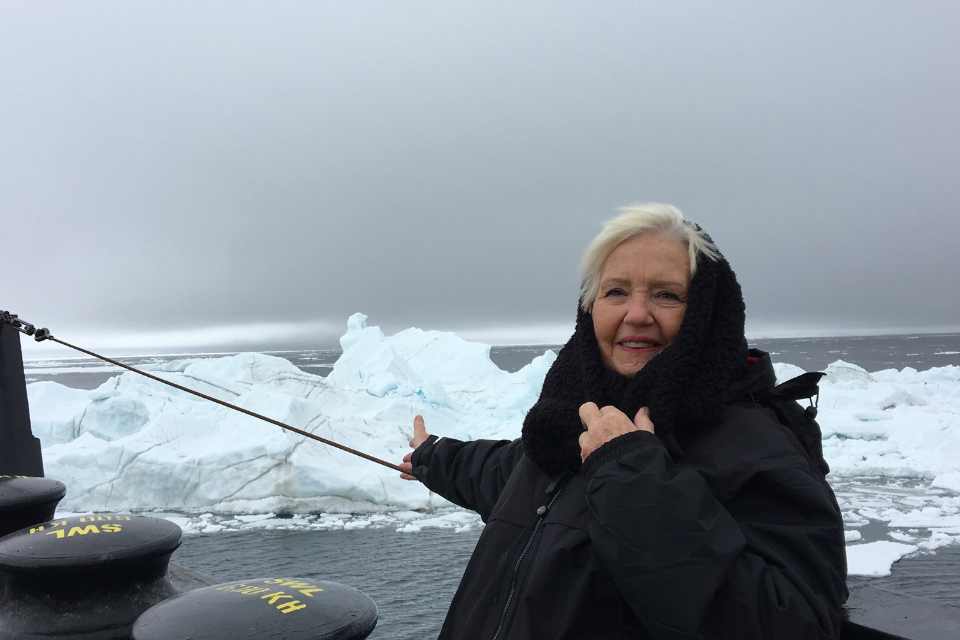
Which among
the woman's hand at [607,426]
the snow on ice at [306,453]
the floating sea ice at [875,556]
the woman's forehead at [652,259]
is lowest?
the floating sea ice at [875,556]

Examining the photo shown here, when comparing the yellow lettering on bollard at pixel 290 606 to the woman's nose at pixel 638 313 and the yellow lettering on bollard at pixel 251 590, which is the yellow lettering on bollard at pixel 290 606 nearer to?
the yellow lettering on bollard at pixel 251 590

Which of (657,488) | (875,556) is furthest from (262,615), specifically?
(875,556)

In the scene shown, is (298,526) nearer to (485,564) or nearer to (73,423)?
(73,423)

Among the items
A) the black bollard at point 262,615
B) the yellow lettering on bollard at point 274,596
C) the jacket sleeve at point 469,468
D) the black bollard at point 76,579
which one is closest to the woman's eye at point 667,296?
the jacket sleeve at point 469,468

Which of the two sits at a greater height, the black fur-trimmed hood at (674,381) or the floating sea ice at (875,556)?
the black fur-trimmed hood at (674,381)

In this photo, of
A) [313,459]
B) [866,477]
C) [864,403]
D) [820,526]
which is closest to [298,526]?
[313,459]

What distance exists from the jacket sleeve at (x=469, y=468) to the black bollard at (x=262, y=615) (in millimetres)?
516

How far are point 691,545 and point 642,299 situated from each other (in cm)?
56

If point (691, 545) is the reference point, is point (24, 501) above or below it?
below

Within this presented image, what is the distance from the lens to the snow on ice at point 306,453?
10.3 m

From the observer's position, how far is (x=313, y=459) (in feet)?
35.8

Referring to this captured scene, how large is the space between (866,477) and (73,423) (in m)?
15.5

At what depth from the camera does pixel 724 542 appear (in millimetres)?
1077

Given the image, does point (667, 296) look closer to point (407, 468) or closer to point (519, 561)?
point (519, 561)
